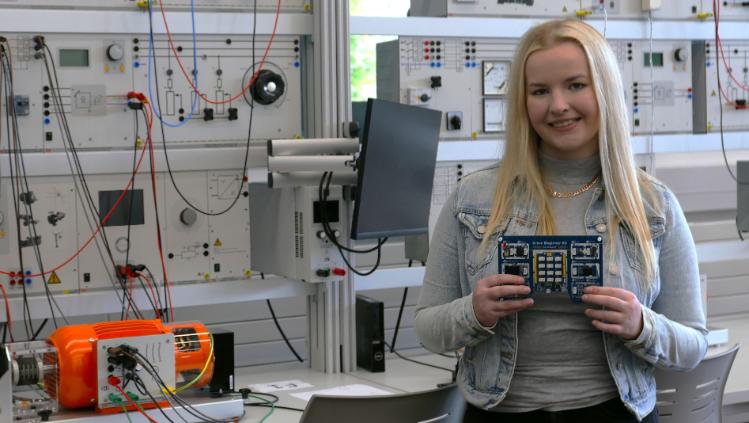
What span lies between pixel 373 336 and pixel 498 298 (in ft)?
5.68

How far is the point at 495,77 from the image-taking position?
3939 mm

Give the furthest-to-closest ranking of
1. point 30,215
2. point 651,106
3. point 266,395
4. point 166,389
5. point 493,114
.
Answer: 1. point 651,106
2. point 493,114
3. point 30,215
4. point 266,395
5. point 166,389

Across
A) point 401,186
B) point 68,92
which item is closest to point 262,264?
point 401,186

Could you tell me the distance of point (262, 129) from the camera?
3555mm

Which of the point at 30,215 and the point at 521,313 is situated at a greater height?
the point at 30,215

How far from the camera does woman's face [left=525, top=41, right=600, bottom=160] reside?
1.88 metres

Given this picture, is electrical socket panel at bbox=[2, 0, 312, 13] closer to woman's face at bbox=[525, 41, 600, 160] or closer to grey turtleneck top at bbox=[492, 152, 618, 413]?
woman's face at bbox=[525, 41, 600, 160]

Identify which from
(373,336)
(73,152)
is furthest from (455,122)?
(73,152)

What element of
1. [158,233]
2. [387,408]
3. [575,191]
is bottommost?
[387,408]

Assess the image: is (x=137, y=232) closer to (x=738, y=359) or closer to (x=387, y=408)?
(x=387, y=408)

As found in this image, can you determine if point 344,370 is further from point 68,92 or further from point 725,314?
point 725,314

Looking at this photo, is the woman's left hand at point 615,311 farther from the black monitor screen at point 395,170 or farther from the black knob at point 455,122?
the black knob at point 455,122

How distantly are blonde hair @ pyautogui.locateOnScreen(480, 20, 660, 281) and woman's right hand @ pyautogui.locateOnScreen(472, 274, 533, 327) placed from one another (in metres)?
0.10

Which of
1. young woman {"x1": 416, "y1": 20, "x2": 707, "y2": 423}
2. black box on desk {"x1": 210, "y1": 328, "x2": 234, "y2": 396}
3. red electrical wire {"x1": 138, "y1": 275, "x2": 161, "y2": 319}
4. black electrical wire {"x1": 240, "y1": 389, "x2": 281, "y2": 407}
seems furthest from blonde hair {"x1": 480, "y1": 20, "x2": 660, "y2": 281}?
red electrical wire {"x1": 138, "y1": 275, "x2": 161, "y2": 319}
